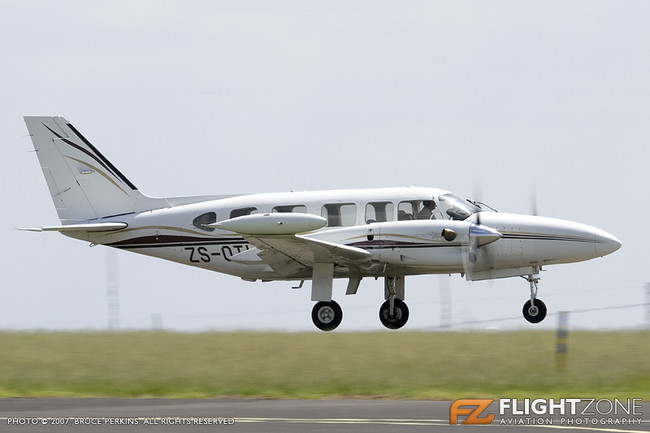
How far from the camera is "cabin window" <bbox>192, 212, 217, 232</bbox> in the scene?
844 inches

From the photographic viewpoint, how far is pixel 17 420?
37.6ft

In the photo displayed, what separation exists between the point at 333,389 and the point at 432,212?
5.71 m

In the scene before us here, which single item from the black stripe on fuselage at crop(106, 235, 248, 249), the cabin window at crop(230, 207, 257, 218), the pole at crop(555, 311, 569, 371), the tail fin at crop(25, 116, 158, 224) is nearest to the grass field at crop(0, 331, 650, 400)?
the pole at crop(555, 311, 569, 371)

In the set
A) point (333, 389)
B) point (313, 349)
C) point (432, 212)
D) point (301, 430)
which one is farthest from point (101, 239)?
point (301, 430)

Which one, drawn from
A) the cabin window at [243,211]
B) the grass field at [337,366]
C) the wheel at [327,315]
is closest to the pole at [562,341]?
the grass field at [337,366]

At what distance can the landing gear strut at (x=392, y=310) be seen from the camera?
2138cm

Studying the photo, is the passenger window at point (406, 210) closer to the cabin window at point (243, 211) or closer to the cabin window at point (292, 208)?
the cabin window at point (292, 208)

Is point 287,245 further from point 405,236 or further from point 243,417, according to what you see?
point 243,417

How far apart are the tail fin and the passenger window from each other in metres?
5.86

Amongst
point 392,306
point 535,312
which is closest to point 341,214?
point 392,306

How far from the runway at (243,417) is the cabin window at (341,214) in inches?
271

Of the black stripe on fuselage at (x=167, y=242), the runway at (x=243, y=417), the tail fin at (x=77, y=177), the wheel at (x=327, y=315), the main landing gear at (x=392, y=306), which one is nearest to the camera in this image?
the runway at (x=243, y=417)

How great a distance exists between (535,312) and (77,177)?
34.7ft

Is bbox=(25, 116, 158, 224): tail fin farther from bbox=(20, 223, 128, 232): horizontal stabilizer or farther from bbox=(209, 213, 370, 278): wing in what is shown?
bbox=(209, 213, 370, 278): wing
